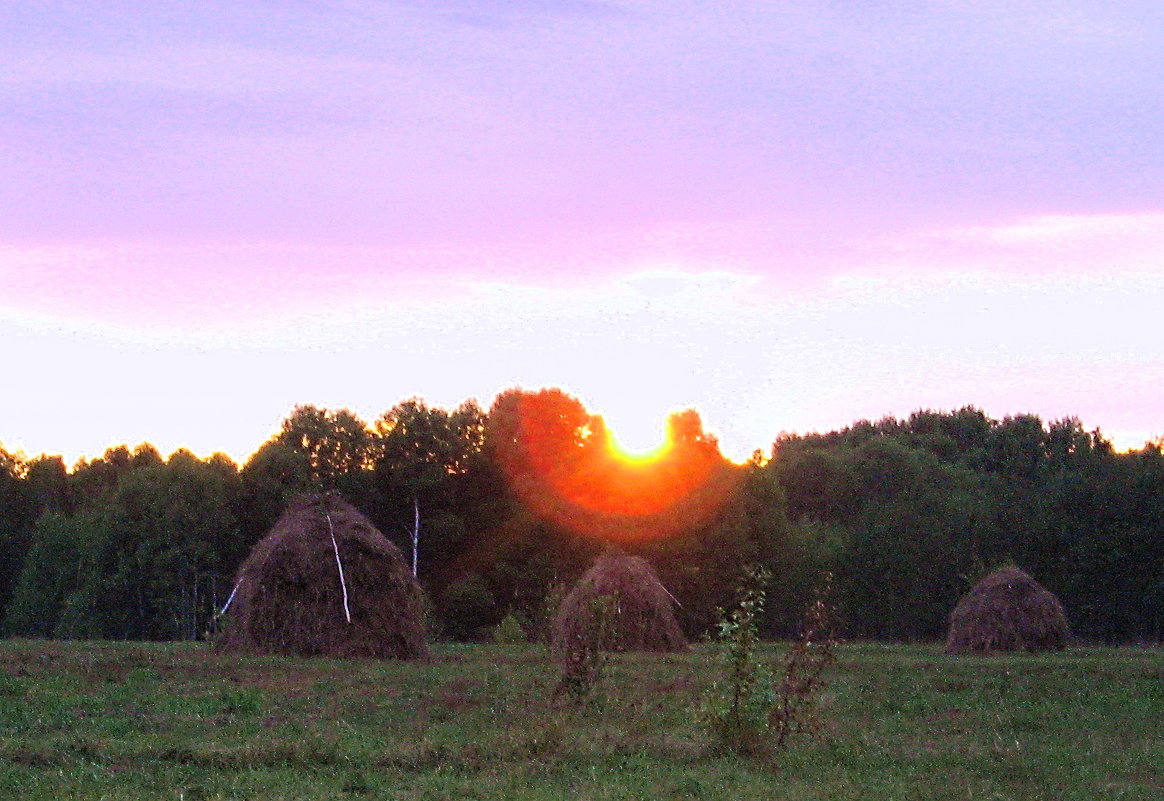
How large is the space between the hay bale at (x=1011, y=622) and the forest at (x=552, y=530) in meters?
17.1

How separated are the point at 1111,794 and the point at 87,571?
Result: 54.9 meters

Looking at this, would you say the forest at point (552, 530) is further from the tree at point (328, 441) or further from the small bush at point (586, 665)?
the small bush at point (586, 665)

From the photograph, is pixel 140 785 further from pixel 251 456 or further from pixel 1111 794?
pixel 251 456

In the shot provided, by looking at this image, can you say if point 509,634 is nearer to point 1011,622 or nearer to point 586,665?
point 1011,622

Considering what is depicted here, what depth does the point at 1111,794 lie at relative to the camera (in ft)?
40.8

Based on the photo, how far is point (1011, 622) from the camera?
3312cm

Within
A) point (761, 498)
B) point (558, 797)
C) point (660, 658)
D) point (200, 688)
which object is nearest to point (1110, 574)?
point (761, 498)

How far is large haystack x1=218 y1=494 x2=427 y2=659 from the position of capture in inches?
1024

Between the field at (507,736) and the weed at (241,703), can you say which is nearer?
the field at (507,736)

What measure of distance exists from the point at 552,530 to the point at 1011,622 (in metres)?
27.0

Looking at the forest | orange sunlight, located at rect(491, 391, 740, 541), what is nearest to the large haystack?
the forest

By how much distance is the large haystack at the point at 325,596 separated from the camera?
85.3 ft

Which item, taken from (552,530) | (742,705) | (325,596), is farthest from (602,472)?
(742,705)

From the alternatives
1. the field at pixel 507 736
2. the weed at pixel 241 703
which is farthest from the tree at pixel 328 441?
the weed at pixel 241 703
